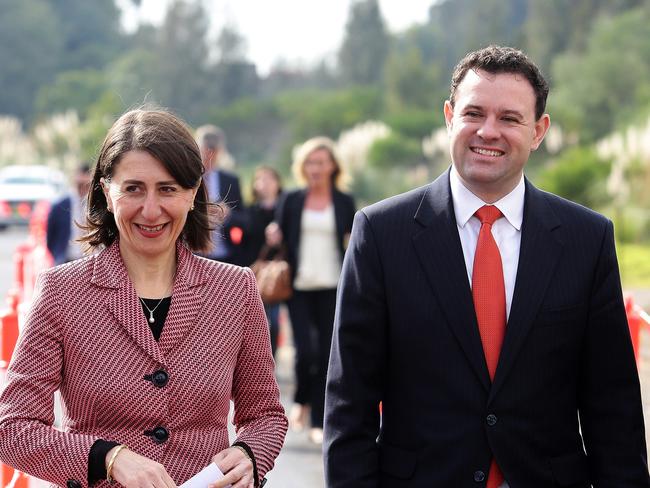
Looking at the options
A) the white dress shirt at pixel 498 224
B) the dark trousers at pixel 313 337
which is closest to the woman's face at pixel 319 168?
the dark trousers at pixel 313 337

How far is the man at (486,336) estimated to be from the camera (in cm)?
367

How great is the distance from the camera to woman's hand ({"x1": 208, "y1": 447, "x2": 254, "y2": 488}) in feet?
11.1

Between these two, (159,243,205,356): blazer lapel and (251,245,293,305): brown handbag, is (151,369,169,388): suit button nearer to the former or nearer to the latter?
(159,243,205,356): blazer lapel

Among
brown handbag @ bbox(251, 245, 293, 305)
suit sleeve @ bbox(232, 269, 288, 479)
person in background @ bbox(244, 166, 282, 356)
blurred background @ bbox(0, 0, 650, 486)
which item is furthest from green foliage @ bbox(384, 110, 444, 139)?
suit sleeve @ bbox(232, 269, 288, 479)

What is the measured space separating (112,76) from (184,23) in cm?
707

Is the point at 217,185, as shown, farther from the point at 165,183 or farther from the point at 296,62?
the point at 296,62

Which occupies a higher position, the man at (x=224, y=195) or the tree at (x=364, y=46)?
the tree at (x=364, y=46)

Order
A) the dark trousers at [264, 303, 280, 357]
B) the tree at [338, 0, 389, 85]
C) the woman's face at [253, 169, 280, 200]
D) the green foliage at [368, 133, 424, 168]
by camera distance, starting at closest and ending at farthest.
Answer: the dark trousers at [264, 303, 280, 357] < the woman's face at [253, 169, 280, 200] < the green foliage at [368, 133, 424, 168] < the tree at [338, 0, 389, 85]

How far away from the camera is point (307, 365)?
29.4 ft

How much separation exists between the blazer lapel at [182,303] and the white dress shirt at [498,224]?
0.77 m

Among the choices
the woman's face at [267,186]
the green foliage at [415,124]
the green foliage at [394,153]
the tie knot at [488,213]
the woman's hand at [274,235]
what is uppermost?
the green foliage at [415,124]

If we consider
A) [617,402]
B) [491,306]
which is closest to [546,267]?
[491,306]

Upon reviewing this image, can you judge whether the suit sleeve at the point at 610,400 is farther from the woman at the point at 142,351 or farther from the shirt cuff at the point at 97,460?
the shirt cuff at the point at 97,460

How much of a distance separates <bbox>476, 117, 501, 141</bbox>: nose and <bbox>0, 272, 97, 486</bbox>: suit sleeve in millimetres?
1239
